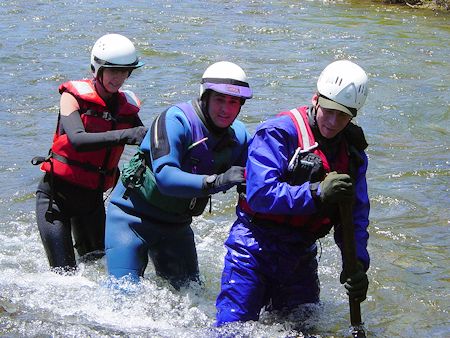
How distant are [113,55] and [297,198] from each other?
1.95 m

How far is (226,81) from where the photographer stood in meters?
5.07

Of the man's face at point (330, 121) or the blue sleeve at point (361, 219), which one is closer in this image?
the man's face at point (330, 121)

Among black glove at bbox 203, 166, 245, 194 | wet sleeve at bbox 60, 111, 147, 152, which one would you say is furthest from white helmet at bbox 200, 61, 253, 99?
wet sleeve at bbox 60, 111, 147, 152

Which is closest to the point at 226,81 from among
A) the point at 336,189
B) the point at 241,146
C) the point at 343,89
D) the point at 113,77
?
the point at 241,146

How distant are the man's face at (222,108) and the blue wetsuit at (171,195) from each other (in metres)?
0.09

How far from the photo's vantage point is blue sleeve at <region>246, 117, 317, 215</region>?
4.55 m

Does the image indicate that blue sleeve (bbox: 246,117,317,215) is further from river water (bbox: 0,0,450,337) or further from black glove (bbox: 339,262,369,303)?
river water (bbox: 0,0,450,337)

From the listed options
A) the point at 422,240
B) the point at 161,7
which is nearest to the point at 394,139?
the point at 422,240

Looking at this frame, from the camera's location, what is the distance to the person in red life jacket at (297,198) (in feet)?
15.1

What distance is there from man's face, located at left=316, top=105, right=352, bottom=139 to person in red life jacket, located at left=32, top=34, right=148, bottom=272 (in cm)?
154

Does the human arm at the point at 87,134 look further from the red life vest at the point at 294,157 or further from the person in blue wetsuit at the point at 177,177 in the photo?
the red life vest at the point at 294,157

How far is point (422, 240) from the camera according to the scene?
791cm

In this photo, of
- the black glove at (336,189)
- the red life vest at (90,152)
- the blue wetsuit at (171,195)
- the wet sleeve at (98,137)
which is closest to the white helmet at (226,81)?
the blue wetsuit at (171,195)

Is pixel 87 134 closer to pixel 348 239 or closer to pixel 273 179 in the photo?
pixel 273 179
